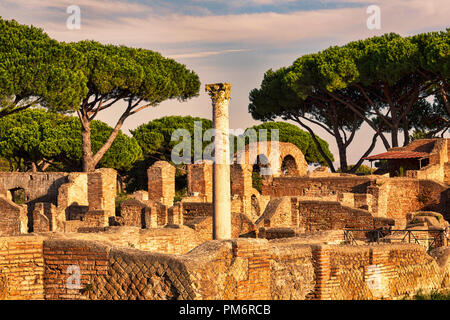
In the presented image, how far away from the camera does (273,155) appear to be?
28281mm

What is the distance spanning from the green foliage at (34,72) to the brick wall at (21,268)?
18.3 m

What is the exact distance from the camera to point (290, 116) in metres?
39.2

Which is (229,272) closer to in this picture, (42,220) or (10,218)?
(42,220)

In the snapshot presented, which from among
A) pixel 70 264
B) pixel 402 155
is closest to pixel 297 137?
pixel 402 155

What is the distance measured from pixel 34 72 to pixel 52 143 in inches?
351

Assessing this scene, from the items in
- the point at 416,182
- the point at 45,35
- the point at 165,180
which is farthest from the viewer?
the point at 45,35

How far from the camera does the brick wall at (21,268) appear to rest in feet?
25.7

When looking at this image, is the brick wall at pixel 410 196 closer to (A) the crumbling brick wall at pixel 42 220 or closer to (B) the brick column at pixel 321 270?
(A) the crumbling brick wall at pixel 42 220

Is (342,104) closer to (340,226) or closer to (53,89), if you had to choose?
(53,89)

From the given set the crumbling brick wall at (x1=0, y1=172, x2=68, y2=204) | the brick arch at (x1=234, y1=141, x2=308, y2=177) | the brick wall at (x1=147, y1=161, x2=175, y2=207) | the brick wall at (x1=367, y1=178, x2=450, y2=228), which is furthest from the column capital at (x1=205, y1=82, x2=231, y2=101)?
the brick arch at (x1=234, y1=141, x2=308, y2=177)

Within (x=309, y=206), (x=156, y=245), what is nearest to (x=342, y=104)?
(x=309, y=206)

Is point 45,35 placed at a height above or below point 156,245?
above

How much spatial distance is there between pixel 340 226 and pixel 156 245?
7.16 m

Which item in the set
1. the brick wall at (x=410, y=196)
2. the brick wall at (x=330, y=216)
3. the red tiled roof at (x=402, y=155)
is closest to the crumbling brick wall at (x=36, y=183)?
the brick wall at (x=330, y=216)
